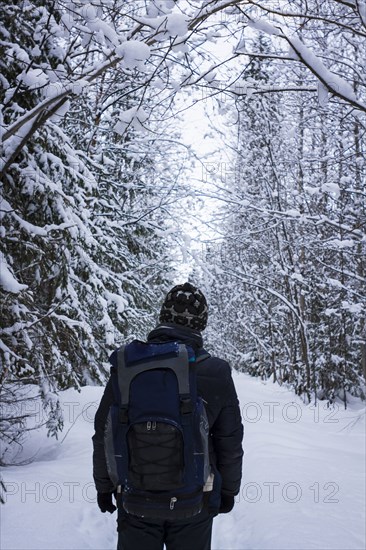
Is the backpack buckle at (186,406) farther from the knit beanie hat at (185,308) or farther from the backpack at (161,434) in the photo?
the knit beanie hat at (185,308)

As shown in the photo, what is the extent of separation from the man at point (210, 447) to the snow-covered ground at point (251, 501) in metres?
1.88

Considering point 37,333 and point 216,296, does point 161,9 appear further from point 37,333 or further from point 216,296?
point 216,296

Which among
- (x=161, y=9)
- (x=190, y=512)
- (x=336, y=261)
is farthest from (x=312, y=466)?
(x=336, y=261)

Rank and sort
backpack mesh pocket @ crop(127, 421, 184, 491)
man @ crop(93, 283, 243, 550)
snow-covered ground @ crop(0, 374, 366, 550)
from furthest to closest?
snow-covered ground @ crop(0, 374, 366, 550)
man @ crop(93, 283, 243, 550)
backpack mesh pocket @ crop(127, 421, 184, 491)

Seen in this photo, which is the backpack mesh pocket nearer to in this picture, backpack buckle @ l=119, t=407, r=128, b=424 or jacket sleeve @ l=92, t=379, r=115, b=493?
backpack buckle @ l=119, t=407, r=128, b=424

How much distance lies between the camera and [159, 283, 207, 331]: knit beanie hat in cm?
295

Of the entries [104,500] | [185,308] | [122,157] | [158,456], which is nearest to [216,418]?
[158,456]

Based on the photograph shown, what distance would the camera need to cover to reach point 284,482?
6355 millimetres

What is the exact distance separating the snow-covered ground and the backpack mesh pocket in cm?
217

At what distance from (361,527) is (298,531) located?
64cm

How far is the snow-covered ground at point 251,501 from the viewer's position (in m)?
4.49

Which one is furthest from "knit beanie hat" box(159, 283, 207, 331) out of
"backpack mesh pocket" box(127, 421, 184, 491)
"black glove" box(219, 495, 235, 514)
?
"black glove" box(219, 495, 235, 514)

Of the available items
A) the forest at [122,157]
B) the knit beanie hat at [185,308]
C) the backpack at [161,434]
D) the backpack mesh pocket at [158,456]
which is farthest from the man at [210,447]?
the forest at [122,157]

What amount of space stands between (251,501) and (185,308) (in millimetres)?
3860
